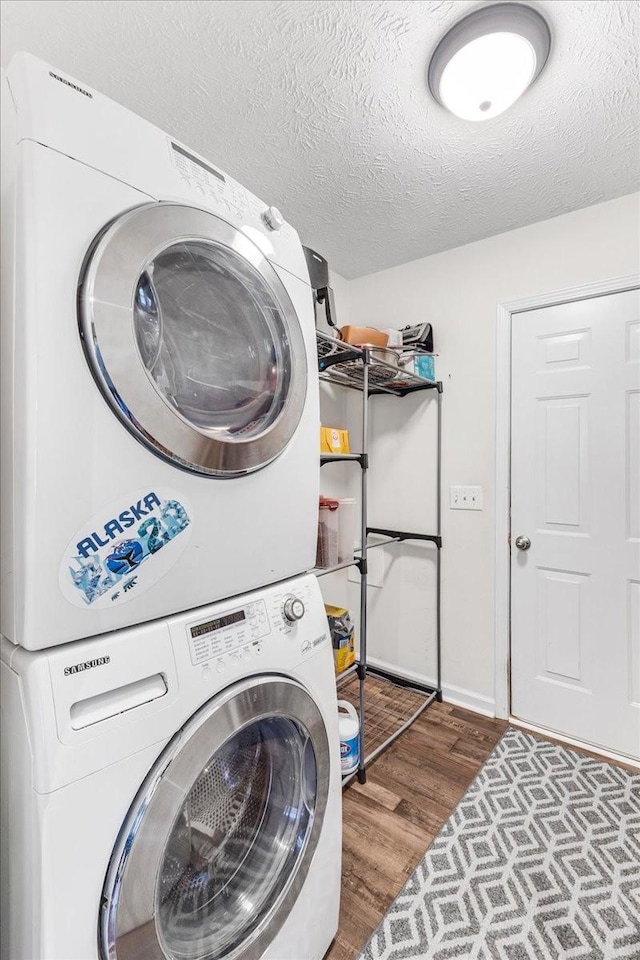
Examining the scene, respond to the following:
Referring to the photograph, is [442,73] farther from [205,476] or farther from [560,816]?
[560,816]

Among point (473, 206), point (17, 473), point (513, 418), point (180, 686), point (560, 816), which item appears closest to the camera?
point (17, 473)

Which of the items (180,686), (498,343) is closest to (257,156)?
(498,343)

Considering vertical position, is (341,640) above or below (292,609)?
below

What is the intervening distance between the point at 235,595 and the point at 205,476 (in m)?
0.29

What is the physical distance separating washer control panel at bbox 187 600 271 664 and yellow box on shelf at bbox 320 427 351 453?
2.93ft

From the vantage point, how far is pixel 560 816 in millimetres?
1569

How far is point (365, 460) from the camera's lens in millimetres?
1789

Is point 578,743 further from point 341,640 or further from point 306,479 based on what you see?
point 306,479

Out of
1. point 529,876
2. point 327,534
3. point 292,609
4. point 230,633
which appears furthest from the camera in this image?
point 327,534

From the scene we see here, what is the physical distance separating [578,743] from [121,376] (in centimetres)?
241

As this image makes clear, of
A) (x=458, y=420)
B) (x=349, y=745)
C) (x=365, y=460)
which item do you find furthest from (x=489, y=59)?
(x=349, y=745)

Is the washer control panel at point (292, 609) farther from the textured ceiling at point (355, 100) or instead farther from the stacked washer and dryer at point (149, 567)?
the textured ceiling at point (355, 100)

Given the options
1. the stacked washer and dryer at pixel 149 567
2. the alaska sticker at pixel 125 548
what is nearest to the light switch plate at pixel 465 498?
the stacked washer and dryer at pixel 149 567

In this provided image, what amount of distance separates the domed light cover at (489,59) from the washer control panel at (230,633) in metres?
1.54
